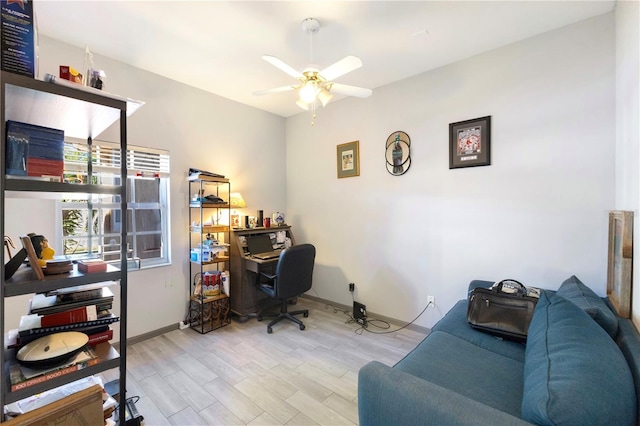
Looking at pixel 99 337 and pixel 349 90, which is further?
pixel 349 90

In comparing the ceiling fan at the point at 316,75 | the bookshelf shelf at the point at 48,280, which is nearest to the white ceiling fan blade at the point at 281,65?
the ceiling fan at the point at 316,75

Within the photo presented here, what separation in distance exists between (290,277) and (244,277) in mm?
638

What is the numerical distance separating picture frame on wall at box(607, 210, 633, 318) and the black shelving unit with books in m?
2.55

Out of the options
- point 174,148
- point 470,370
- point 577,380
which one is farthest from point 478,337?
point 174,148

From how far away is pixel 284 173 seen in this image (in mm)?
4469

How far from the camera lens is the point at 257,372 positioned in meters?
2.32

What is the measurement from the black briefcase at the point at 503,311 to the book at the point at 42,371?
7.39ft

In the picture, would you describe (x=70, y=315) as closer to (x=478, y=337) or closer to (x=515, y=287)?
(x=478, y=337)

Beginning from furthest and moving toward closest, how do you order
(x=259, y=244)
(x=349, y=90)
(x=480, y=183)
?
(x=259, y=244), (x=480, y=183), (x=349, y=90)

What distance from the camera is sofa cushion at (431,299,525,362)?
172 centimetres

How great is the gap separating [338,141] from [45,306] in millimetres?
3291

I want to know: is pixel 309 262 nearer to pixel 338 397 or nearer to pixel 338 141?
pixel 338 397

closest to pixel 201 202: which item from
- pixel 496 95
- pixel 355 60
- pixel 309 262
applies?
pixel 309 262

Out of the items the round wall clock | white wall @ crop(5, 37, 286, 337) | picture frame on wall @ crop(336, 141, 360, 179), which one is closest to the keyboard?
white wall @ crop(5, 37, 286, 337)
